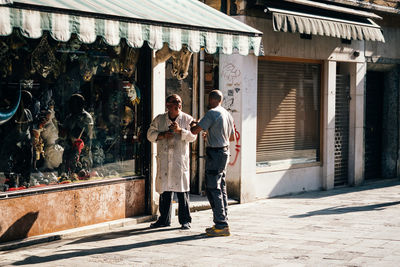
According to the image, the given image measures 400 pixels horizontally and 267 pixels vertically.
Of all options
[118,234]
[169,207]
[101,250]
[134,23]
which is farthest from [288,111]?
[101,250]

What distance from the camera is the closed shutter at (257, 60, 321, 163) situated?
505 inches

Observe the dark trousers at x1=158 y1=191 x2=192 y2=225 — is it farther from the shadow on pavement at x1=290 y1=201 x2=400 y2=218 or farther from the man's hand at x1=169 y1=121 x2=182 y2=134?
the shadow on pavement at x1=290 y1=201 x2=400 y2=218

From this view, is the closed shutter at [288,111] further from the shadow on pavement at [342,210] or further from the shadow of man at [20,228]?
the shadow of man at [20,228]

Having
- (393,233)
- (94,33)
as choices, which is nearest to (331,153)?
(393,233)

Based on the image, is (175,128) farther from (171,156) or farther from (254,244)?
(254,244)

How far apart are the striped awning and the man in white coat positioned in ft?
11.2

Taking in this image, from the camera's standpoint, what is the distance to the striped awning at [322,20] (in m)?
11.9

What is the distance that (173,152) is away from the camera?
9.01 meters

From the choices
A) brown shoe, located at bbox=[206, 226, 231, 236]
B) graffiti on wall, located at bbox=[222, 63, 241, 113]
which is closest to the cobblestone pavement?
brown shoe, located at bbox=[206, 226, 231, 236]

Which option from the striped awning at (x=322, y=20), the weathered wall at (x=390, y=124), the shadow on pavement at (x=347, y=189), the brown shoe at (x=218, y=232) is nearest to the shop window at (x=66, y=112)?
the brown shoe at (x=218, y=232)

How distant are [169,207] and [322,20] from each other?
5.37 m

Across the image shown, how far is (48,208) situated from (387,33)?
10397 mm

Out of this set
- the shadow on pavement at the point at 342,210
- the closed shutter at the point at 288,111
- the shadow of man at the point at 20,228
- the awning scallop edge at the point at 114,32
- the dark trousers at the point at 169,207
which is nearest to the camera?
the awning scallop edge at the point at 114,32

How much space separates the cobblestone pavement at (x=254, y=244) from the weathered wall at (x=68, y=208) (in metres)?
0.30
